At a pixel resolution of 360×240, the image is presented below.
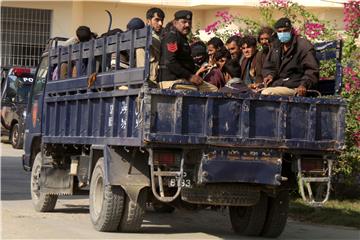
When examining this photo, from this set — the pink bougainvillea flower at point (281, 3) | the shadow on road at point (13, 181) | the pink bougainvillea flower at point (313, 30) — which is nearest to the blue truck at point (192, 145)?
the pink bougainvillea flower at point (313, 30)

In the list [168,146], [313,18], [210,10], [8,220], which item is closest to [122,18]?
[210,10]

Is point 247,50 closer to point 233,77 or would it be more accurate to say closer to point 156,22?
point 233,77

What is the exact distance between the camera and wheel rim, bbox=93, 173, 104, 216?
432 inches

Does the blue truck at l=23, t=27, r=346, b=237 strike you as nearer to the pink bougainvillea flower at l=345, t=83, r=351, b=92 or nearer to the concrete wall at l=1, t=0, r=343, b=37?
the pink bougainvillea flower at l=345, t=83, r=351, b=92

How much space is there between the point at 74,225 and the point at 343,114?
3.77 metres

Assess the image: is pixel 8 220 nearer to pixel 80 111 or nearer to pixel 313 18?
pixel 80 111

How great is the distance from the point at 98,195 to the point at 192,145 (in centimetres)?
199

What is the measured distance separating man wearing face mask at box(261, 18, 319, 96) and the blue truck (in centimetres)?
38

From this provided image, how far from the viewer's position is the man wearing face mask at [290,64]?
10.6m

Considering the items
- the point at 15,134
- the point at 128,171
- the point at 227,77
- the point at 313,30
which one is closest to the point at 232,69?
the point at 227,77

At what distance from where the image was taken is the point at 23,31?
29844mm

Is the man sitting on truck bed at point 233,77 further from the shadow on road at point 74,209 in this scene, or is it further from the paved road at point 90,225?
the shadow on road at point 74,209

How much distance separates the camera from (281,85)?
10.7m

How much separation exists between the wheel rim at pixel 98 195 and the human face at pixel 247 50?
249cm
